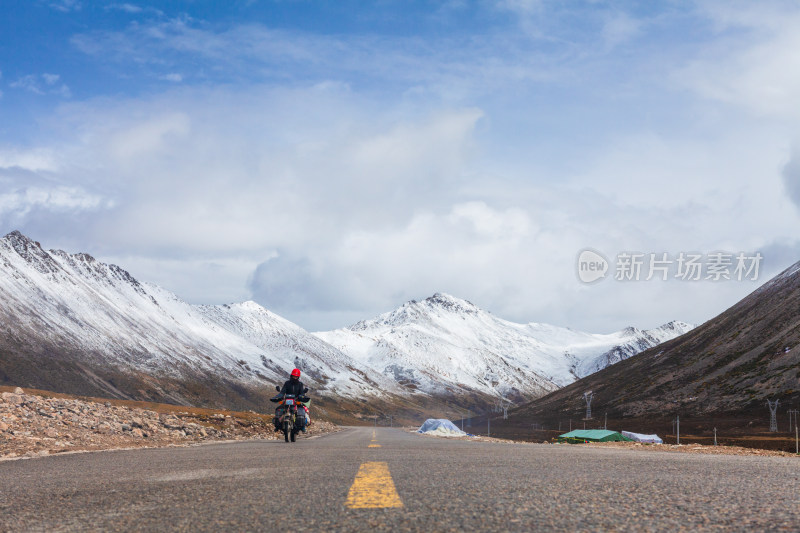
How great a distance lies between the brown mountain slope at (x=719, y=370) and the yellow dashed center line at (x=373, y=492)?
118855 mm

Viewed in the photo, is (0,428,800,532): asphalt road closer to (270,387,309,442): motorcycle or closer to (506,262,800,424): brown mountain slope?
(270,387,309,442): motorcycle

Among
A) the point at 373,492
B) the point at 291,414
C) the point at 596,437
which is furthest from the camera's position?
the point at 596,437

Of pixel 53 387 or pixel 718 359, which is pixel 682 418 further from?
pixel 53 387

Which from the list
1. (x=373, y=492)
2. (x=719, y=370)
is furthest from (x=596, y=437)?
(x=373, y=492)

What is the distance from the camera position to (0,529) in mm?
5234

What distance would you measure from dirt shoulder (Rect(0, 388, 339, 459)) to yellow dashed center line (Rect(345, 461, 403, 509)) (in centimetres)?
1022

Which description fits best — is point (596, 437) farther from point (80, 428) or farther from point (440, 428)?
point (80, 428)

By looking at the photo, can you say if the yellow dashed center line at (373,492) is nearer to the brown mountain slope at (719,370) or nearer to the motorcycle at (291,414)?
the motorcycle at (291,414)

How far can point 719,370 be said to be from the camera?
14200cm

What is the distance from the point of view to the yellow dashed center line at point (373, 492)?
229 inches

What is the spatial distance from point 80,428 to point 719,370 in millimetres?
145443

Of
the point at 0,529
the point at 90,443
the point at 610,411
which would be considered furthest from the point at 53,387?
the point at 0,529

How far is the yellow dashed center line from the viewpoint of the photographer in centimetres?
580

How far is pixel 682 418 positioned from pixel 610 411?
28.3 m
